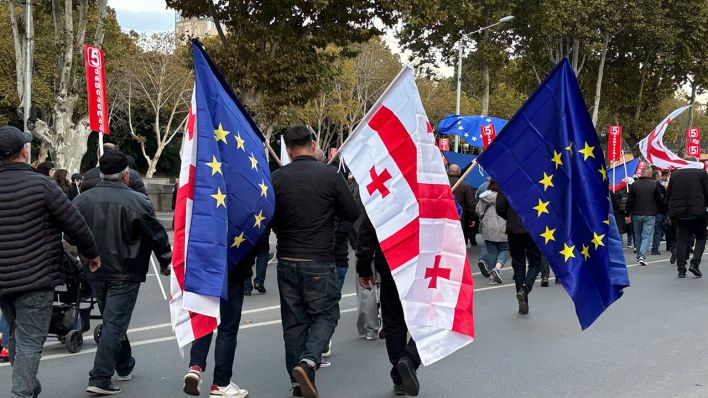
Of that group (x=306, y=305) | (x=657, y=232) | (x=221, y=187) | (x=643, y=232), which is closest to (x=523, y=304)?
(x=306, y=305)

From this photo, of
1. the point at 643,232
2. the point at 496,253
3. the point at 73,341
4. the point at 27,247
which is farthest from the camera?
the point at 643,232

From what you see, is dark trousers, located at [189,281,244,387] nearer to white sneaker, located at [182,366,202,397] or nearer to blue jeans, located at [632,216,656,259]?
white sneaker, located at [182,366,202,397]

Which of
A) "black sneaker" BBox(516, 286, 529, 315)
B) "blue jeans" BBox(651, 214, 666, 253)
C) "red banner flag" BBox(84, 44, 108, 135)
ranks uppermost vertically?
"red banner flag" BBox(84, 44, 108, 135)

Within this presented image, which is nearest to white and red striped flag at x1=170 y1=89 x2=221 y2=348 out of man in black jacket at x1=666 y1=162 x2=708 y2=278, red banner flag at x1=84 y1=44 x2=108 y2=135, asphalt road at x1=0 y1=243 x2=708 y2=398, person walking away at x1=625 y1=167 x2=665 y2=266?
asphalt road at x1=0 y1=243 x2=708 y2=398

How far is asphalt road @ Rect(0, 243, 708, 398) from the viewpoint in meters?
5.86

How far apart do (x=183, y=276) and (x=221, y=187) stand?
61 centimetres

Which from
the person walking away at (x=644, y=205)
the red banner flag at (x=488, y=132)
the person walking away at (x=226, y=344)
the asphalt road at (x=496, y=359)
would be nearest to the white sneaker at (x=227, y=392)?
the person walking away at (x=226, y=344)

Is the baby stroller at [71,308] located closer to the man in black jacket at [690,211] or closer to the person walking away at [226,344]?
the person walking away at [226,344]

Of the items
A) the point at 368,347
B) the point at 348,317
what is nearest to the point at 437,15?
the point at 348,317

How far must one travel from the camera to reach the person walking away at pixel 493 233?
11.5 m

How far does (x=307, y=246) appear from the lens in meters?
5.37

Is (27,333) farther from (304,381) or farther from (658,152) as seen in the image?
(658,152)

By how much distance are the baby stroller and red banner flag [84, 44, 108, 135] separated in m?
10.1

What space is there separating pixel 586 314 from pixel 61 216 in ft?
12.1
